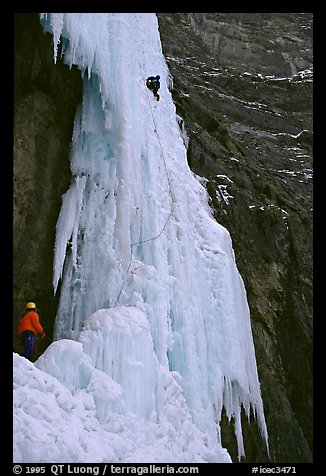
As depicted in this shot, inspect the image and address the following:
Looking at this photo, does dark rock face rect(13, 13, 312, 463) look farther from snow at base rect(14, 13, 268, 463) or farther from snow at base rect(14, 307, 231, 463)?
snow at base rect(14, 307, 231, 463)

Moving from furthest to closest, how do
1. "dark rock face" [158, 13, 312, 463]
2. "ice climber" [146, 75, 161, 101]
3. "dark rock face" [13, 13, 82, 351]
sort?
"dark rock face" [158, 13, 312, 463] < "ice climber" [146, 75, 161, 101] < "dark rock face" [13, 13, 82, 351]

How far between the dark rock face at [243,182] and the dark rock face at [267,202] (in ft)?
0.12

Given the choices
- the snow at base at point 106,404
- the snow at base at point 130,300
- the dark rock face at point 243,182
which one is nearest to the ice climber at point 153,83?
the snow at base at point 130,300

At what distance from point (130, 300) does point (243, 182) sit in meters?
7.77

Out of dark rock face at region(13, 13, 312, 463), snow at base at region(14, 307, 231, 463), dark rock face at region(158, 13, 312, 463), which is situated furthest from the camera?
dark rock face at region(158, 13, 312, 463)

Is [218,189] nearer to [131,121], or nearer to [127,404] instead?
[131,121]

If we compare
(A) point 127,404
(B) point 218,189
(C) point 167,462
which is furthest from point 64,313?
(B) point 218,189

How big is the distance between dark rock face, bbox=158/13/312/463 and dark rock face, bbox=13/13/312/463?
0.04 metres

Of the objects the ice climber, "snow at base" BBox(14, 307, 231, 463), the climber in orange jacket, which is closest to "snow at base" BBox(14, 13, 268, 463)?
"snow at base" BBox(14, 307, 231, 463)

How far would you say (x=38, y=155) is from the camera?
24.6 feet

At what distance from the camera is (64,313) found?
23.0 ft

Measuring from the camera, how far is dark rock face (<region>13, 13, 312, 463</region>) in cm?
725

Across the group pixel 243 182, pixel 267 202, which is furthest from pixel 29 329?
pixel 267 202

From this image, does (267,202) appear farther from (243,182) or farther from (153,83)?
(153,83)
